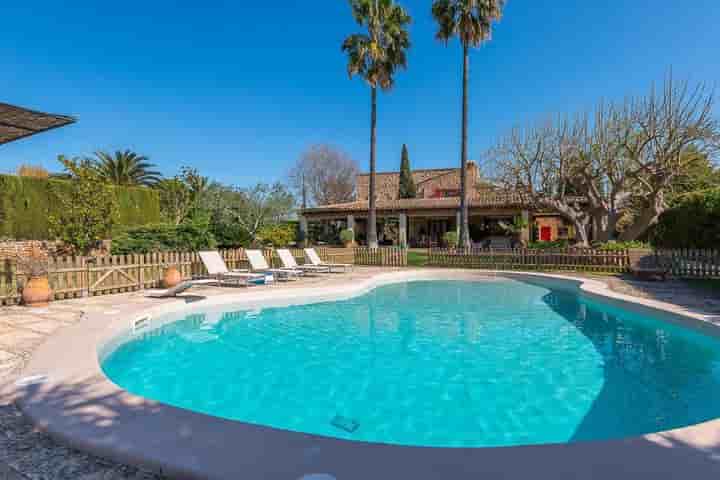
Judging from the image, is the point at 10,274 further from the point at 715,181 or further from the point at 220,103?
the point at 715,181

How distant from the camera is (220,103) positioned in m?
25.4

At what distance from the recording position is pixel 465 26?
18.8 metres

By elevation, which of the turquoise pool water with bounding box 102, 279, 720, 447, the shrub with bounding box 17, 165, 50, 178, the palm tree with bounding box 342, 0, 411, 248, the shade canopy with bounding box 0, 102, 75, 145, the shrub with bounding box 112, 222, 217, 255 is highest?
the palm tree with bounding box 342, 0, 411, 248

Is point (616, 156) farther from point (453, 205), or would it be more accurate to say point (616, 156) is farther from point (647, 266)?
point (453, 205)

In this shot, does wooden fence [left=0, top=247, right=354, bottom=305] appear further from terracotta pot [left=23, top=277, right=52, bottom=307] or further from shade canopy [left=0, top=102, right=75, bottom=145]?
shade canopy [left=0, top=102, right=75, bottom=145]

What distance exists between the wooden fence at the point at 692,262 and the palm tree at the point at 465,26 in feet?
24.9

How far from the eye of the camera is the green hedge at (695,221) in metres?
12.6

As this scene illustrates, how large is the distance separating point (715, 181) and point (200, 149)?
28535 millimetres

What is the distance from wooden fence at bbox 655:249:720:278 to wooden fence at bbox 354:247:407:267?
931cm

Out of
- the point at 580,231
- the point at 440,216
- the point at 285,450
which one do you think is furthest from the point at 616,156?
the point at 285,450

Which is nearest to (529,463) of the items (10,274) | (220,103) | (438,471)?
(438,471)

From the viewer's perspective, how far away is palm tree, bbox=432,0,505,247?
736 inches

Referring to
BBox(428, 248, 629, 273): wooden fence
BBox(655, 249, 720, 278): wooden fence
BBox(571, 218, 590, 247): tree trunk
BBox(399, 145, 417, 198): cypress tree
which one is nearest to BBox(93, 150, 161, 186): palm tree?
BBox(399, 145, 417, 198): cypress tree

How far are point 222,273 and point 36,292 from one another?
4353 millimetres
